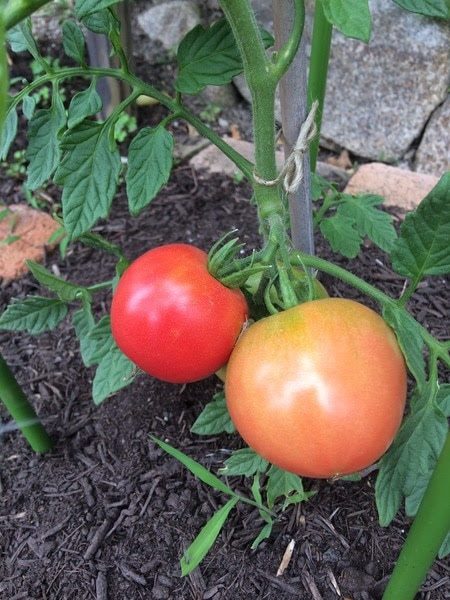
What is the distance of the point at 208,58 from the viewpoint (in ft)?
2.71

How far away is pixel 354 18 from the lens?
22.5 inches

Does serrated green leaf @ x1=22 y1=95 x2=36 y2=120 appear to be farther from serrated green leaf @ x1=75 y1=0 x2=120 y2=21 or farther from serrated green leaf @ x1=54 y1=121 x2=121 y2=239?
serrated green leaf @ x1=75 y1=0 x2=120 y2=21

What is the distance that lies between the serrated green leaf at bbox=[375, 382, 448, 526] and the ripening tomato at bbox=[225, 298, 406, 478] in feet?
0.24

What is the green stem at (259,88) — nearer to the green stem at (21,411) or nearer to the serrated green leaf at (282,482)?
the serrated green leaf at (282,482)

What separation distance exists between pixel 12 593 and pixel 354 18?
95cm

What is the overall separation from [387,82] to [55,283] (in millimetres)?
1503

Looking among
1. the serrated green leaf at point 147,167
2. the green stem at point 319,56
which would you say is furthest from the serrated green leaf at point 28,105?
the green stem at point 319,56

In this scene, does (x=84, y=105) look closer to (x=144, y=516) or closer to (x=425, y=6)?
(x=425, y=6)

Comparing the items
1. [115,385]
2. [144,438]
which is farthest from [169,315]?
[144,438]

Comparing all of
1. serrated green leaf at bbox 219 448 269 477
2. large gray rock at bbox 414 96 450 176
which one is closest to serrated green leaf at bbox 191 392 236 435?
serrated green leaf at bbox 219 448 269 477

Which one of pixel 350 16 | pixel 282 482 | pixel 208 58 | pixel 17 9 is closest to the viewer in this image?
pixel 17 9

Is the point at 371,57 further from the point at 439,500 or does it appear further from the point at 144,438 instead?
the point at 439,500

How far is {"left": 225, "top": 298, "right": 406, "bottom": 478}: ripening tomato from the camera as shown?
25.7 inches

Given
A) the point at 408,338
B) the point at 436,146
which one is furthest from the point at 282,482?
→ the point at 436,146
